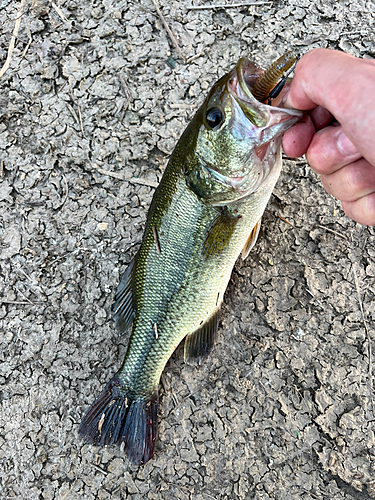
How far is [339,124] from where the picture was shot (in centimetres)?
188

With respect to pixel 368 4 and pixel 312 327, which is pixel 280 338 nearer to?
pixel 312 327

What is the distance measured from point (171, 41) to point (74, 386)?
2787mm

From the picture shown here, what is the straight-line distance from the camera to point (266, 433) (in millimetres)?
2436

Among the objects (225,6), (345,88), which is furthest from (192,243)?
(225,6)

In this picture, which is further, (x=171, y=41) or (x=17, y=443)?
(x=171, y=41)

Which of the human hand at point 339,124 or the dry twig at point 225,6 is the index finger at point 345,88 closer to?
the human hand at point 339,124

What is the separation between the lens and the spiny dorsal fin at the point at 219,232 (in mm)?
2113

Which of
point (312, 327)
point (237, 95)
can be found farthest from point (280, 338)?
point (237, 95)

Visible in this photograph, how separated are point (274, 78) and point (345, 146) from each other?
520 millimetres

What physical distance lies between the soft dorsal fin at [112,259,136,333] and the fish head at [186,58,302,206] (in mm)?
778

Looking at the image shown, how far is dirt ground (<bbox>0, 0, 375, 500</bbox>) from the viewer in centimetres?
243

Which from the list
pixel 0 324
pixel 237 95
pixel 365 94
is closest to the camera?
pixel 365 94

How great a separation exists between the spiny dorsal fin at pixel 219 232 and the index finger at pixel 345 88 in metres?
0.76

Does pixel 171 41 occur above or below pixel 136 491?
above
